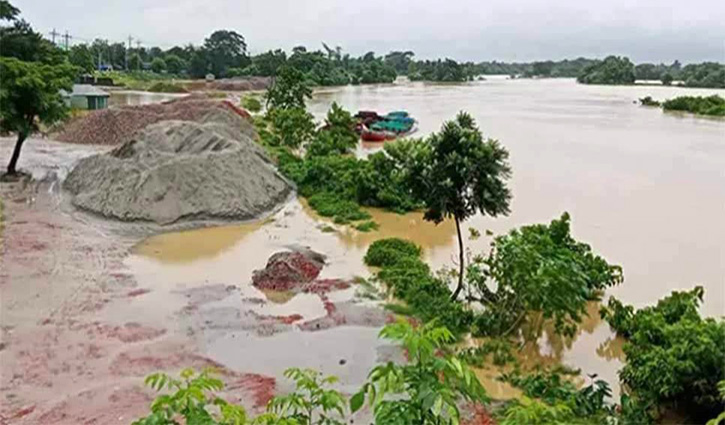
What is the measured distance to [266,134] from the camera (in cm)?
2841

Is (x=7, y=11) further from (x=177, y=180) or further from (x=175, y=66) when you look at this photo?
(x=175, y=66)

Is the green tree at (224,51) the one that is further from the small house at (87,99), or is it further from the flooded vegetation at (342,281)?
the flooded vegetation at (342,281)

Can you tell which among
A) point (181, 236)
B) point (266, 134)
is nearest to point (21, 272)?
point (181, 236)

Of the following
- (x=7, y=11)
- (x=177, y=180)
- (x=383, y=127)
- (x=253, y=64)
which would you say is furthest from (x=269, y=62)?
(x=177, y=180)

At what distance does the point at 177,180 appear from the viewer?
583 inches

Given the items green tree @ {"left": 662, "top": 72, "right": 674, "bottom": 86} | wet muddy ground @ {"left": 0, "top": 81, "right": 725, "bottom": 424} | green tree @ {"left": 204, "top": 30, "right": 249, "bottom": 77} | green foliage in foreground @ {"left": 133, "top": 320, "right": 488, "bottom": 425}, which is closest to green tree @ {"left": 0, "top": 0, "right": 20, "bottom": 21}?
wet muddy ground @ {"left": 0, "top": 81, "right": 725, "bottom": 424}

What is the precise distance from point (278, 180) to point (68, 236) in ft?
20.1

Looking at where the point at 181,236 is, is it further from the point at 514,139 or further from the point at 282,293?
the point at 514,139

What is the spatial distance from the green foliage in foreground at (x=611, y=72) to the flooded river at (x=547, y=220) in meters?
71.5

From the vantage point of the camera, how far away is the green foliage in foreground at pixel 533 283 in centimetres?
776

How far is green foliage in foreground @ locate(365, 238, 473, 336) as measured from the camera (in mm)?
8875

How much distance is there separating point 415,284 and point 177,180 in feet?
23.4

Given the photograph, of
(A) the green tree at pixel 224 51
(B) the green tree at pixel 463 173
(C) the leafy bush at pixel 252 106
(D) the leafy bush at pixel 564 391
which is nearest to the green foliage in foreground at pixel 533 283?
(B) the green tree at pixel 463 173

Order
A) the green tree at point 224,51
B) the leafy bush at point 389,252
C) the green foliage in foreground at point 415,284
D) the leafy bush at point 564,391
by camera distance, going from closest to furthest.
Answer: the leafy bush at point 564,391 < the green foliage in foreground at point 415,284 < the leafy bush at point 389,252 < the green tree at point 224,51
